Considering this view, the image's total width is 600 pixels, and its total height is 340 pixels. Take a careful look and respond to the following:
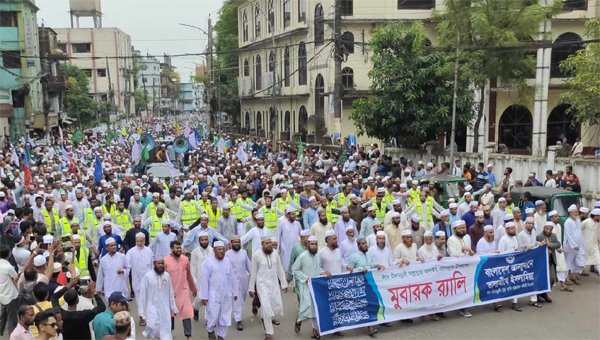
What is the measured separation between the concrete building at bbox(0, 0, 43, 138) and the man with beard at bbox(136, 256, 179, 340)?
35453 millimetres

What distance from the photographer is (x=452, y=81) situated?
21656 mm

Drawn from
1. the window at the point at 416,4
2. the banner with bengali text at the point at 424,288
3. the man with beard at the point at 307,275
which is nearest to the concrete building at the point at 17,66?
the window at the point at 416,4

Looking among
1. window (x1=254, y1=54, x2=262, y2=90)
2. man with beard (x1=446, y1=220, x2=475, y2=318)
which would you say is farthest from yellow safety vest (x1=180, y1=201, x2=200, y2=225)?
window (x1=254, y1=54, x2=262, y2=90)

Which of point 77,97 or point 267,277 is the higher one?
point 77,97

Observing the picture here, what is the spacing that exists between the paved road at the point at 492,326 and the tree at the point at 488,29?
1323 centimetres

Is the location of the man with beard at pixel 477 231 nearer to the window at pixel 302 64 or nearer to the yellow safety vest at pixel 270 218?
the yellow safety vest at pixel 270 218

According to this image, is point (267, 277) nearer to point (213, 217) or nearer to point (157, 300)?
point (157, 300)

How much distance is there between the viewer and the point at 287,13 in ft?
131

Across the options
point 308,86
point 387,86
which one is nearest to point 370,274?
point 387,86

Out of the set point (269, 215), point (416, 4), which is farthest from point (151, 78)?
point (269, 215)

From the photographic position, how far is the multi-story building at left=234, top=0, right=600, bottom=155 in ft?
98.3

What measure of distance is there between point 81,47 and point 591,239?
258 feet

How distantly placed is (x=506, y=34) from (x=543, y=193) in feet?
33.9

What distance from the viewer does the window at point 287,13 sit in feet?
129
